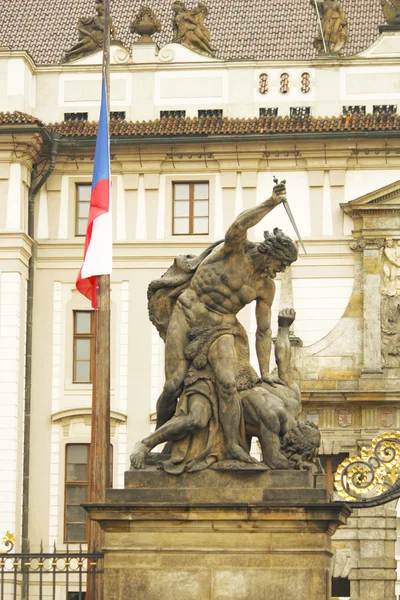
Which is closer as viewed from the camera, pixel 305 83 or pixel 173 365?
pixel 173 365

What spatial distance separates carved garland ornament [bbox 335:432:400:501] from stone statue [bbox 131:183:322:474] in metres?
1.12

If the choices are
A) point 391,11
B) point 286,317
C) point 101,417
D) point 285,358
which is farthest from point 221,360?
point 391,11

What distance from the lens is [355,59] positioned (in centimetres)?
4038

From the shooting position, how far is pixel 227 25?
149ft

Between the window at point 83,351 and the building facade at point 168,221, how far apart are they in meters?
0.04

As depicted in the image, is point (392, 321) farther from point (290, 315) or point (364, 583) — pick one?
point (290, 315)

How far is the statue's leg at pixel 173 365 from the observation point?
1420 cm

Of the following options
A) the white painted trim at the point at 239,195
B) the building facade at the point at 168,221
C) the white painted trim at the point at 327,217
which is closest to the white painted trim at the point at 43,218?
the building facade at the point at 168,221

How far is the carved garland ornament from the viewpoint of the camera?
603 inches

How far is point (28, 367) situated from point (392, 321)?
8107 millimetres

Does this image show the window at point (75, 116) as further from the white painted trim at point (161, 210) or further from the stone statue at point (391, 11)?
the stone statue at point (391, 11)

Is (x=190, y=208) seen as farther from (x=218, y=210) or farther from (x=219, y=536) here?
(x=219, y=536)

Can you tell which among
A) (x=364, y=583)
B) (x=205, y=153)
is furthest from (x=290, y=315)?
(x=205, y=153)

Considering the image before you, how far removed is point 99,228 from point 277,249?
11225 millimetres
